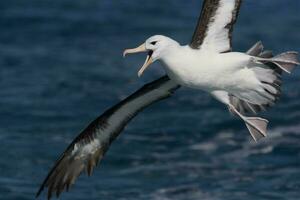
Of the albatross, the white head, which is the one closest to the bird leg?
the albatross

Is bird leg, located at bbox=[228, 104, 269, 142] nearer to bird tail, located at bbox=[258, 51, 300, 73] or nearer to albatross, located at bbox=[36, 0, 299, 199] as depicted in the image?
albatross, located at bbox=[36, 0, 299, 199]

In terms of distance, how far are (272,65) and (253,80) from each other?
0.34m

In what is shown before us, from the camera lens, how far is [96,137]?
12.7 m

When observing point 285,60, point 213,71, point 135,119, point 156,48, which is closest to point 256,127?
point 285,60

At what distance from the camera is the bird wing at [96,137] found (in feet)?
40.9

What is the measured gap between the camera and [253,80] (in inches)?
455

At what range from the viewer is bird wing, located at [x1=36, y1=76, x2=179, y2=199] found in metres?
12.5

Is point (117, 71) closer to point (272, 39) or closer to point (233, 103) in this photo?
point (272, 39)

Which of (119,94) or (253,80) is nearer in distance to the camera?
(253,80)

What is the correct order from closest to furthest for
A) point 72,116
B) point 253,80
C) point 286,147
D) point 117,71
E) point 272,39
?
point 253,80, point 286,147, point 72,116, point 117,71, point 272,39

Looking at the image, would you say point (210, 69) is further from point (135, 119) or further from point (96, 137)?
point (135, 119)

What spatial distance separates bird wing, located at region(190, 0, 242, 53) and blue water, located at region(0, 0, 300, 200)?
5.63 metres

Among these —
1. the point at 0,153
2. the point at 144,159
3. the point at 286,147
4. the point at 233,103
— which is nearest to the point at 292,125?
the point at 286,147

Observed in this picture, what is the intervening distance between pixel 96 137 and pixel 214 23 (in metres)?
2.23
